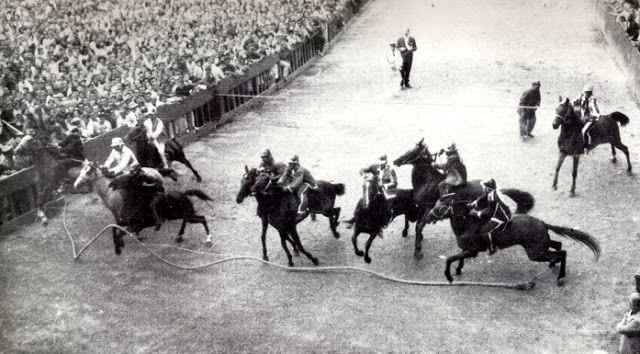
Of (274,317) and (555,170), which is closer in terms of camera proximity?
(274,317)

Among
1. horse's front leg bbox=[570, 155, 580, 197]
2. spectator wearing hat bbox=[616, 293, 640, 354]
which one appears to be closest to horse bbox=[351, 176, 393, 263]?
spectator wearing hat bbox=[616, 293, 640, 354]

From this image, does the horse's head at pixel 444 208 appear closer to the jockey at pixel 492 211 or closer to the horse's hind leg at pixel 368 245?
the jockey at pixel 492 211

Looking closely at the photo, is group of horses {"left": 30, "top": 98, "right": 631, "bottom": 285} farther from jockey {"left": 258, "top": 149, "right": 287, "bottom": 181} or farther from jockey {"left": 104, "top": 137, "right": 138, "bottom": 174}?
jockey {"left": 104, "top": 137, "right": 138, "bottom": 174}

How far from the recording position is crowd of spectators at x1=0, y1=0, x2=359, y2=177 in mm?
15758

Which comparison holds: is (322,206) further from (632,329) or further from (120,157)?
(632,329)

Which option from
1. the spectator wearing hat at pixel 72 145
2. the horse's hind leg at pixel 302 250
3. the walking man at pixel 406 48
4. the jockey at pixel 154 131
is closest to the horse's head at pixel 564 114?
the horse's hind leg at pixel 302 250

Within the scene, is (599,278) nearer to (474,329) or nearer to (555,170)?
(474,329)

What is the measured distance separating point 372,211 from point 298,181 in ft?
4.52

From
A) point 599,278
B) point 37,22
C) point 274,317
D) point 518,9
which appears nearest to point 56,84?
point 37,22

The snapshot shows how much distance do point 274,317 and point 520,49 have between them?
62.9 ft

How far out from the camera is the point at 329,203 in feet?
40.4

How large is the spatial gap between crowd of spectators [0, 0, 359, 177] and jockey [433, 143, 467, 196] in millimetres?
8091

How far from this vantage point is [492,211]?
10.4 metres

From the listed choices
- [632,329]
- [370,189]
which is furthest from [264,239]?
[632,329]
